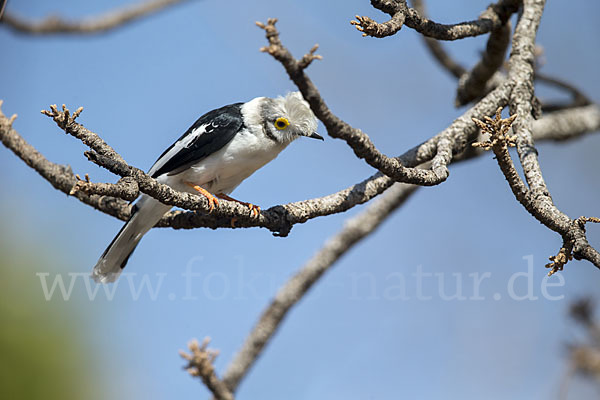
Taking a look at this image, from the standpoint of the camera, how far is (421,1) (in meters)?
5.41

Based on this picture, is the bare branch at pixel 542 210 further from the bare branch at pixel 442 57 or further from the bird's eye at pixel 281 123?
the bare branch at pixel 442 57

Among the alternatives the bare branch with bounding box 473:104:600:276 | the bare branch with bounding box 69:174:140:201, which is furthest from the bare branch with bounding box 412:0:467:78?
the bare branch with bounding box 69:174:140:201

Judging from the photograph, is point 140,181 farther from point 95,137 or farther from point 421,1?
point 421,1

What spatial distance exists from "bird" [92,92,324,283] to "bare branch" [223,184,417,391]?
1.20 m

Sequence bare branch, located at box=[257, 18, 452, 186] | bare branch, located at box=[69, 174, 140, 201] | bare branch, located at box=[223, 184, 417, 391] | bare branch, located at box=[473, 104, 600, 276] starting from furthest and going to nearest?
1. bare branch, located at box=[223, 184, 417, 391]
2. bare branch, located at box=[473, 104, 600, 276]
3. bare branch, located at box=[69, 174, 140, 201]
4. bare branch, located at box=[257, 18, 452, 186]

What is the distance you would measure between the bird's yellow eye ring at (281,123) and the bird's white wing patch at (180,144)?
0.51 m

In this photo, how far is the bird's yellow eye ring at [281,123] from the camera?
4066 mm

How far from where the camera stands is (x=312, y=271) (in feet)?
17.1

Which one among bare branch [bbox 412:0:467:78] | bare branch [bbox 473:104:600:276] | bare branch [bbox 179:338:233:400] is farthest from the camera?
bare branch [bbox 412:0:467:78]

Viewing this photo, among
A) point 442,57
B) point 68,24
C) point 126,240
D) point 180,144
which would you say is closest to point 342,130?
point 180,144

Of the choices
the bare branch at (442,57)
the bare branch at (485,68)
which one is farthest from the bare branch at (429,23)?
the bare branch at (442,57)

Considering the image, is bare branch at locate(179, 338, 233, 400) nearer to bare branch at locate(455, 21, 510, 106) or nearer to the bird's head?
the bird's head

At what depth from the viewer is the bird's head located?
4.01m

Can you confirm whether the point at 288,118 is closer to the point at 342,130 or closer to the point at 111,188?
the point at 342,130
